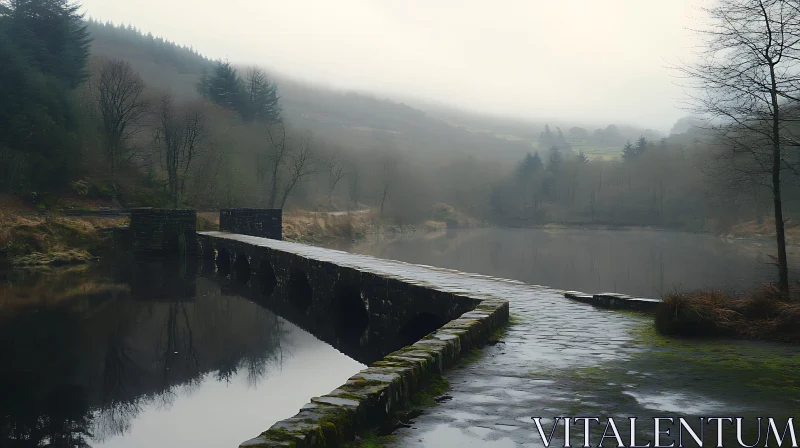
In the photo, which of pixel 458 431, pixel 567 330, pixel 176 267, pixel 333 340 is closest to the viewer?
pixel 458 431

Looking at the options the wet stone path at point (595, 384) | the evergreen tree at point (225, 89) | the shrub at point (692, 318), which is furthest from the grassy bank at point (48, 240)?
the evergreen tree at point (225, 89)

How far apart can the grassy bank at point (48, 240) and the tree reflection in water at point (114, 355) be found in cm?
680

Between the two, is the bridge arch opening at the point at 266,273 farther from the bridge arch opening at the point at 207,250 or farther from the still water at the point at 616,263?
the still water at the point at 616,263

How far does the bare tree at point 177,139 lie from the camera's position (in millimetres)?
40478

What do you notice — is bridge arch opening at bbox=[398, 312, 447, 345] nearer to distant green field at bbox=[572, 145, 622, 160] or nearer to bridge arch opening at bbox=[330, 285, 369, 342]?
bridge arch opening at bbox=[330, 285, 369, 342]

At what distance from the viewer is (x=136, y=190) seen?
39.1 m

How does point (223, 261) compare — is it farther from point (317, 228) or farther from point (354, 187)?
point (354, 187)

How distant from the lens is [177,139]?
42781 millimetres

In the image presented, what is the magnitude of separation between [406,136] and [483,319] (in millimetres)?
139330

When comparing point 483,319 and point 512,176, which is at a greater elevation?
point 512,176

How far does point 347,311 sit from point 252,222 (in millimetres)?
15927

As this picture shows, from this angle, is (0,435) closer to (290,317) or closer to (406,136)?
(290,317)

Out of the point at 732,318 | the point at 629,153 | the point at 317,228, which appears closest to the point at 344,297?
the point at 732,318

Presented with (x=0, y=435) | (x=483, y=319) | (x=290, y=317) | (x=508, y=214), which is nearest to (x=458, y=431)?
(x=483, y=319)
